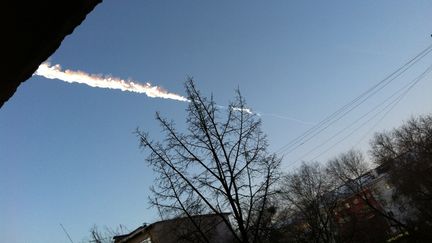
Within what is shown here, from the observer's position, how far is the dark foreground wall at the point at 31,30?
7.55ft

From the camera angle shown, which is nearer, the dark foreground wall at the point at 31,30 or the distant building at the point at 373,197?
the dark foreground wall at the point at 31,30

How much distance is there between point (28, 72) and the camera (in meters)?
2.77

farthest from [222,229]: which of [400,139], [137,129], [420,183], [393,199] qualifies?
[400,139]

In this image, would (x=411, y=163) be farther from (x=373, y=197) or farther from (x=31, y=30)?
(x=31, y=30)

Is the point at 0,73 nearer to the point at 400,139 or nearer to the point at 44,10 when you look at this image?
the point at 44,10

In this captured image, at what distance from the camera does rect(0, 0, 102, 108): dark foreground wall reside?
2.30m

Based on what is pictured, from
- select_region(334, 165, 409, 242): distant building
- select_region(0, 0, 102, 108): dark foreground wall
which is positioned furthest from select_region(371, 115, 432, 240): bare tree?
select_region(0, 0, 102, 108): dark foreground wall

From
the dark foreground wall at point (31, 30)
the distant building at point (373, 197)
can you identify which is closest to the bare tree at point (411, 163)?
the distant building at point (373, 197)

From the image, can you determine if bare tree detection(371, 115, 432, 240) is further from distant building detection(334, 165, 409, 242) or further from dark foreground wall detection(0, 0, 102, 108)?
dark foreground wall detection(0, 0, 102, 108)

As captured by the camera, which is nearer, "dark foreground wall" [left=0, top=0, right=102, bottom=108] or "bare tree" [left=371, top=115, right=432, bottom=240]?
"dark foreground wall" [left=0, top=0, right=102, bottom=108]

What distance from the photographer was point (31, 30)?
2.45 metres

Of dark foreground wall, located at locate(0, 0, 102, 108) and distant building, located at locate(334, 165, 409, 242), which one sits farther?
distant building, located at locate(334, 165, 409, 242)

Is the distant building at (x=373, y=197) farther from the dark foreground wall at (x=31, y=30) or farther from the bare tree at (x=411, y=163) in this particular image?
the dark foreground wall at (x=31, y=30)

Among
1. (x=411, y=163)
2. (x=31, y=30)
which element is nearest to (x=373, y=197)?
(x=411, y=163)
